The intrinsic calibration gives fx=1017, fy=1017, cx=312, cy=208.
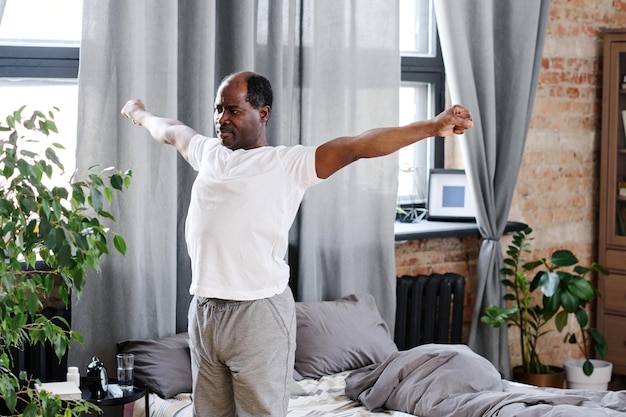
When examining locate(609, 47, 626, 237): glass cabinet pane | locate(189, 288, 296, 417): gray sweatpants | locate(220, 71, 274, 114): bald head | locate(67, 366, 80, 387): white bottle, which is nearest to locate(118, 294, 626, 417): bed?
locate(67, 366, 80, 387): white bottle

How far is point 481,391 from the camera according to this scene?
12.1ft

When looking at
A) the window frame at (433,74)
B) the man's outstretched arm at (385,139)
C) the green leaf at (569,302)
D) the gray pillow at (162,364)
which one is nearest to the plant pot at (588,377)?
the green leaf at (569,302)

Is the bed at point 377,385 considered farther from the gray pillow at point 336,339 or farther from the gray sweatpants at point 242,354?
the gray sweatpants at point 242,354

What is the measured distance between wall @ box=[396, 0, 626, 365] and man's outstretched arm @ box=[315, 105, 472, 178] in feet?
8.52

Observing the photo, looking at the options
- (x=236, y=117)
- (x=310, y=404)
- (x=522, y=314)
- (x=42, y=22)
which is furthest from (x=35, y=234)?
(x=522, y=314)

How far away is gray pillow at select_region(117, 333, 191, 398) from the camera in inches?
150

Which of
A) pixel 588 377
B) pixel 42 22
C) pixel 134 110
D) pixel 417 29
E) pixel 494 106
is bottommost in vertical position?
pixel 588 377

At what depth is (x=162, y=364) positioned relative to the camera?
3844mm

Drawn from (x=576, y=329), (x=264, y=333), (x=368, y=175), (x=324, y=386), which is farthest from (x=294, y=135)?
(x=576, y=329)

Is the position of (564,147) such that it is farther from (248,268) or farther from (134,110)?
(248,268)

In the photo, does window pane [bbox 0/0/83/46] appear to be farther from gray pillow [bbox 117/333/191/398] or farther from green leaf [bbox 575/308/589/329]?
green leaf [bbox 575/308/589/329]

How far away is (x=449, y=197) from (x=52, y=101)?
6.96 feet

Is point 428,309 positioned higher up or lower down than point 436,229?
lower down

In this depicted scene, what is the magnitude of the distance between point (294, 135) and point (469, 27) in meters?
1.17
